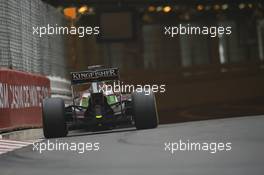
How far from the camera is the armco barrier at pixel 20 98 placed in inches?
590

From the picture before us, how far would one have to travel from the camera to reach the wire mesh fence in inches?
646

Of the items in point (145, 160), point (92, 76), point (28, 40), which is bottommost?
point (145, 160)

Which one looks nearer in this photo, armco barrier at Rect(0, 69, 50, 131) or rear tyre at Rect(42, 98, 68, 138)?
rear tyre at Rect(42, 98, 68, 138)

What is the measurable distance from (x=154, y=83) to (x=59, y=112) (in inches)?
836


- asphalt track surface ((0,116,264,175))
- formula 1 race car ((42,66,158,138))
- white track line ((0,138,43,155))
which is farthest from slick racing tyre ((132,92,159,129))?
asphalt track surface ((0,116,264,175))

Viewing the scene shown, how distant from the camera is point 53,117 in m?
14.4

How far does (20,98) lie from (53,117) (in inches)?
87.5

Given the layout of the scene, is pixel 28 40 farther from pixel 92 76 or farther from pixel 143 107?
pixel 143 107

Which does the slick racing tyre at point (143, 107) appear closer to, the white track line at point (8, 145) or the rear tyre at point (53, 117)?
the rear tyre at point (53, 117)

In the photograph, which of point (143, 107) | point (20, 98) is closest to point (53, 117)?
point (143, 107)

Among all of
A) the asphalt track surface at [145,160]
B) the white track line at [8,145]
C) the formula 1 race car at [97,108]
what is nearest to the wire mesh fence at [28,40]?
the formula 1 race car at [97,108]

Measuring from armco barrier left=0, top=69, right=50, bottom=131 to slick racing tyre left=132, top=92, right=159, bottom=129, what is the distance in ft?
7.89

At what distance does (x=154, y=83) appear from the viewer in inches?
1399

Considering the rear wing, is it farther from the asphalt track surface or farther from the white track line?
the asphalt track surface
